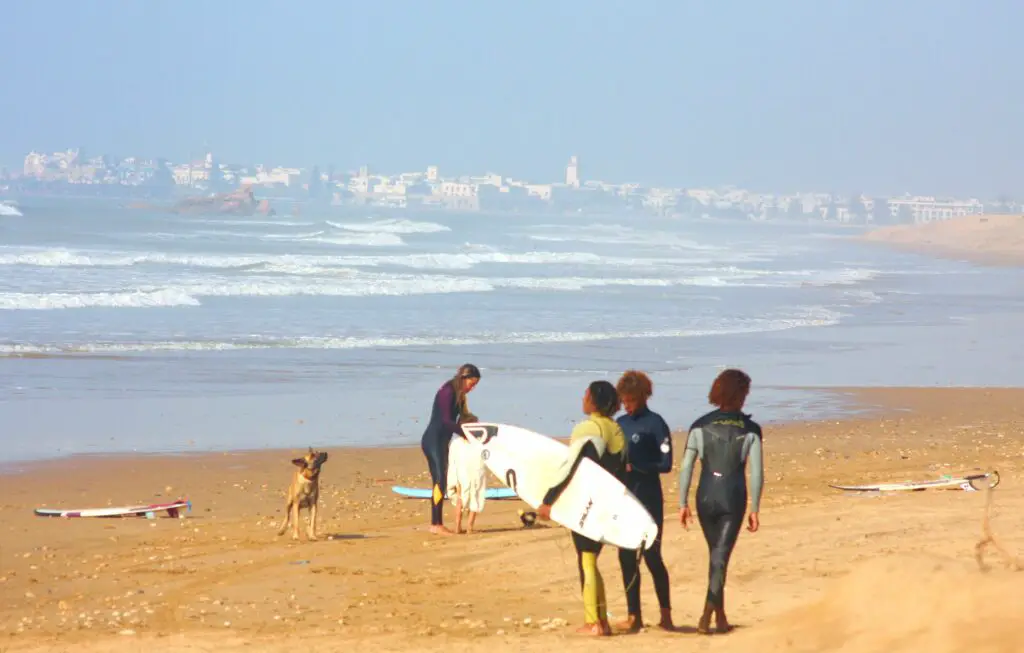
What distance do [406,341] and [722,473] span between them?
59.4 feet

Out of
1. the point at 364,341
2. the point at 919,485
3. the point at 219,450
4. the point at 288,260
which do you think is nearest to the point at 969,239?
the point at 288,260

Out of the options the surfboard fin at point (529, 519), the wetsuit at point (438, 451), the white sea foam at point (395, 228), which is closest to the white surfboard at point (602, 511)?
the wetsuit at point (438, 451)

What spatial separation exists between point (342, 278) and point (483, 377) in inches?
902

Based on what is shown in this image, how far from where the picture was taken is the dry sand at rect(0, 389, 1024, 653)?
18.3 ft

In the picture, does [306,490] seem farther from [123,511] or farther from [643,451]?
[643,451]

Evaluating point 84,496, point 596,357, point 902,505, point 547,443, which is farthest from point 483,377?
point 547,443

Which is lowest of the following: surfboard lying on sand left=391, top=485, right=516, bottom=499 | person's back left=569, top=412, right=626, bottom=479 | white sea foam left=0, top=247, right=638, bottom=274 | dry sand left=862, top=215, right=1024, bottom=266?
dry sand left=862, top=215, right=1024, bottom=266

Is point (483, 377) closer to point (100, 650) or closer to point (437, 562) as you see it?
point (437, 562)

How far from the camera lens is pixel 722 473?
620 centimetres

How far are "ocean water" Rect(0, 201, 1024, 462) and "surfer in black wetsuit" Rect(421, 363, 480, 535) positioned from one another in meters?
4.49

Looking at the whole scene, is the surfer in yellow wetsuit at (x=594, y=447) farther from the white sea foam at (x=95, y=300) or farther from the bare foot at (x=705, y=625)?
the white sea foam at (x=95, y=300)

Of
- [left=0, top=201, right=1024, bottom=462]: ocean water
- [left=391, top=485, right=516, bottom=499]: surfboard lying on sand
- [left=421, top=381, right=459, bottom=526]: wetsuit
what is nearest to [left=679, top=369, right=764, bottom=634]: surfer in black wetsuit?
[left=421, top=381, right=459, bottom=526]: wetsuit

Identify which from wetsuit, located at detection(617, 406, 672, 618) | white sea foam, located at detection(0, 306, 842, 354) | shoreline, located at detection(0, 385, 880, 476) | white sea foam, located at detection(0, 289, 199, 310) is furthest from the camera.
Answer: white sea foam, located at detection(0, 289, 199, 310)

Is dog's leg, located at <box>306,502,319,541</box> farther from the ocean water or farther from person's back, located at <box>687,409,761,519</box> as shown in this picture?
the ocean water
